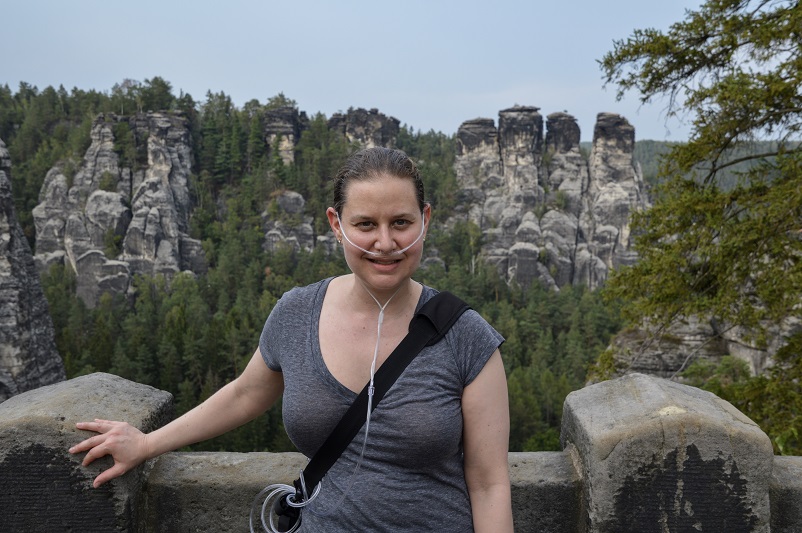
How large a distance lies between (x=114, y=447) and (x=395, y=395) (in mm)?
968

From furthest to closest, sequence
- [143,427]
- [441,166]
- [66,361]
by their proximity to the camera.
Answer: [441,166] < [66,361] < [143,427]

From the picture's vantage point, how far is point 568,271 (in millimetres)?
66312

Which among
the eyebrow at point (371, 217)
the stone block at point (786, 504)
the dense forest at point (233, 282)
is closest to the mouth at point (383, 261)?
the eyebrow at point (371, 217)

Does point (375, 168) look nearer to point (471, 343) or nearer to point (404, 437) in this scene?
point (471, 343)

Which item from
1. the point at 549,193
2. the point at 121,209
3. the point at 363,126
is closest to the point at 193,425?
the point at 121,209

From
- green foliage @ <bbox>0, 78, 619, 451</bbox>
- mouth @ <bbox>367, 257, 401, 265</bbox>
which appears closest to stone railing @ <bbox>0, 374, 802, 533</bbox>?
mouth @ <bbox>367, 257, 401, 265</bbox>

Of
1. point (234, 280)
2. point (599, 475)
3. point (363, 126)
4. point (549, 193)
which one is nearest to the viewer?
point (599, 475)

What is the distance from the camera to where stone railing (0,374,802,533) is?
1.96m

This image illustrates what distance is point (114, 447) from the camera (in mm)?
1963

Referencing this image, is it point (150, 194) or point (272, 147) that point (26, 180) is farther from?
point (272, 147)

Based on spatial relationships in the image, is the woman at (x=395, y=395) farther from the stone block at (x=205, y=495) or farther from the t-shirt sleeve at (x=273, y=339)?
the stone block at (x=205, y=495)

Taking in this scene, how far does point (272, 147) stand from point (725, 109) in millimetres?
73494

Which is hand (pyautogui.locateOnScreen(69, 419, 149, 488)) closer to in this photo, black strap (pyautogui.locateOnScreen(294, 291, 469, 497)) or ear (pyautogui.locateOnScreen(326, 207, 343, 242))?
black strap (pyautogui.locateOnScreen(294, 291, 469, 497))

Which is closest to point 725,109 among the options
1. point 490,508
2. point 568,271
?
point 490,508
